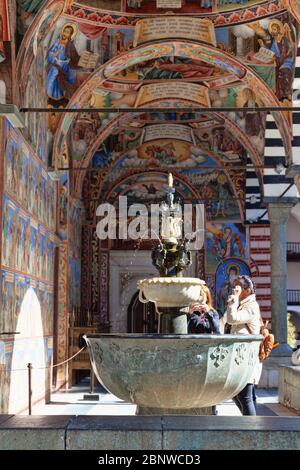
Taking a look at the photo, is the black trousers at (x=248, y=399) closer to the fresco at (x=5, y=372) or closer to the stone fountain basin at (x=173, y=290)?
the stone fountain basin at (x=173, y=290)

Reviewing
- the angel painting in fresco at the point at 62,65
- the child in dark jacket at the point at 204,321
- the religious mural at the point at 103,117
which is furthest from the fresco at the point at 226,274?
the child in dark jacket at the point at 204,321

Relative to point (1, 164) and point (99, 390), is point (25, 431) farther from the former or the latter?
point (99, 390)

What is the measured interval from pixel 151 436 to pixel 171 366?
151 cm

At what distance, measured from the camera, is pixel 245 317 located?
7.45 m

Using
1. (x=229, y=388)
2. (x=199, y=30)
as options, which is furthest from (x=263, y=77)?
(x=229, y=388)

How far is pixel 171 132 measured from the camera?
2105 centimetres

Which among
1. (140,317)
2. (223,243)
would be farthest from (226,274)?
(140,317)

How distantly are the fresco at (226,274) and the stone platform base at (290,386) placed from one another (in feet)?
31.7

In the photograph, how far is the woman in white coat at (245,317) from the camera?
24.2ft

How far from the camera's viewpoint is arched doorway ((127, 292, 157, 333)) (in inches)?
897

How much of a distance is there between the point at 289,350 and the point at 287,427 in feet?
39.8

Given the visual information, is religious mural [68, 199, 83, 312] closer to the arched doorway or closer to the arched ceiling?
the arched doorway

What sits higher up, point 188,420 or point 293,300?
point 293,300

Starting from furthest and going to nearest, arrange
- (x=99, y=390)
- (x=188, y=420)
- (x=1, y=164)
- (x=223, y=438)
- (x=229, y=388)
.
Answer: (x=99, y=390) < (x=1, y=164) < (x=229, y=388) < (x=188, y=420) < (x=223, y=438)
